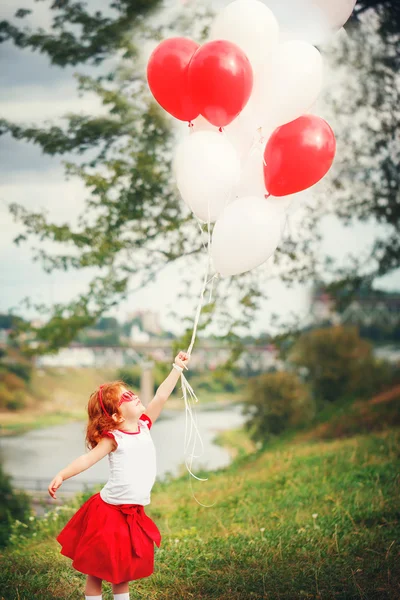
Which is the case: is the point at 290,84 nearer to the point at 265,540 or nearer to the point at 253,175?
the point at 253,175

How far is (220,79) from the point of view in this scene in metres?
2.25

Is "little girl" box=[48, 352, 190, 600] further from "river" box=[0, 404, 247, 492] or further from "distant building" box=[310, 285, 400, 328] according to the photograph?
"distant building" box=[310, 285, 400, 328]

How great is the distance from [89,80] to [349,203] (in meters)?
2.78

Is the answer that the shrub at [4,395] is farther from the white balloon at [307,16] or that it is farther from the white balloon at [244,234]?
the white balloon at [307,16]

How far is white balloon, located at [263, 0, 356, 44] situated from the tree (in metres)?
2.44

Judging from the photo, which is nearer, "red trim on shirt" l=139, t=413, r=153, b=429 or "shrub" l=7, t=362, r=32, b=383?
"red trim on shirt" l=139, t=413, r=153, b=429

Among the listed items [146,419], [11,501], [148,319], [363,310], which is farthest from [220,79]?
[363,310]

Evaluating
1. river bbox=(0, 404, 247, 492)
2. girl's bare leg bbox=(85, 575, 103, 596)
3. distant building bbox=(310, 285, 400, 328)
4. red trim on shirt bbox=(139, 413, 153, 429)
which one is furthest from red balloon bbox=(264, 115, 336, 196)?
distant building bbox=(310, 285, 400, 328)

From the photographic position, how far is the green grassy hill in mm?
2496

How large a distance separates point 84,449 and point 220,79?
173 inches

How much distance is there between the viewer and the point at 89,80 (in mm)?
4996

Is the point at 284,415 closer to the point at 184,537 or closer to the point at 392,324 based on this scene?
the point at 392,324

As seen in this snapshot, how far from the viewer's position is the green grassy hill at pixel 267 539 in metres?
2.50

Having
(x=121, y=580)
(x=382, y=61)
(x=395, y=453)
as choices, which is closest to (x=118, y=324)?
(x=395, y=453)
